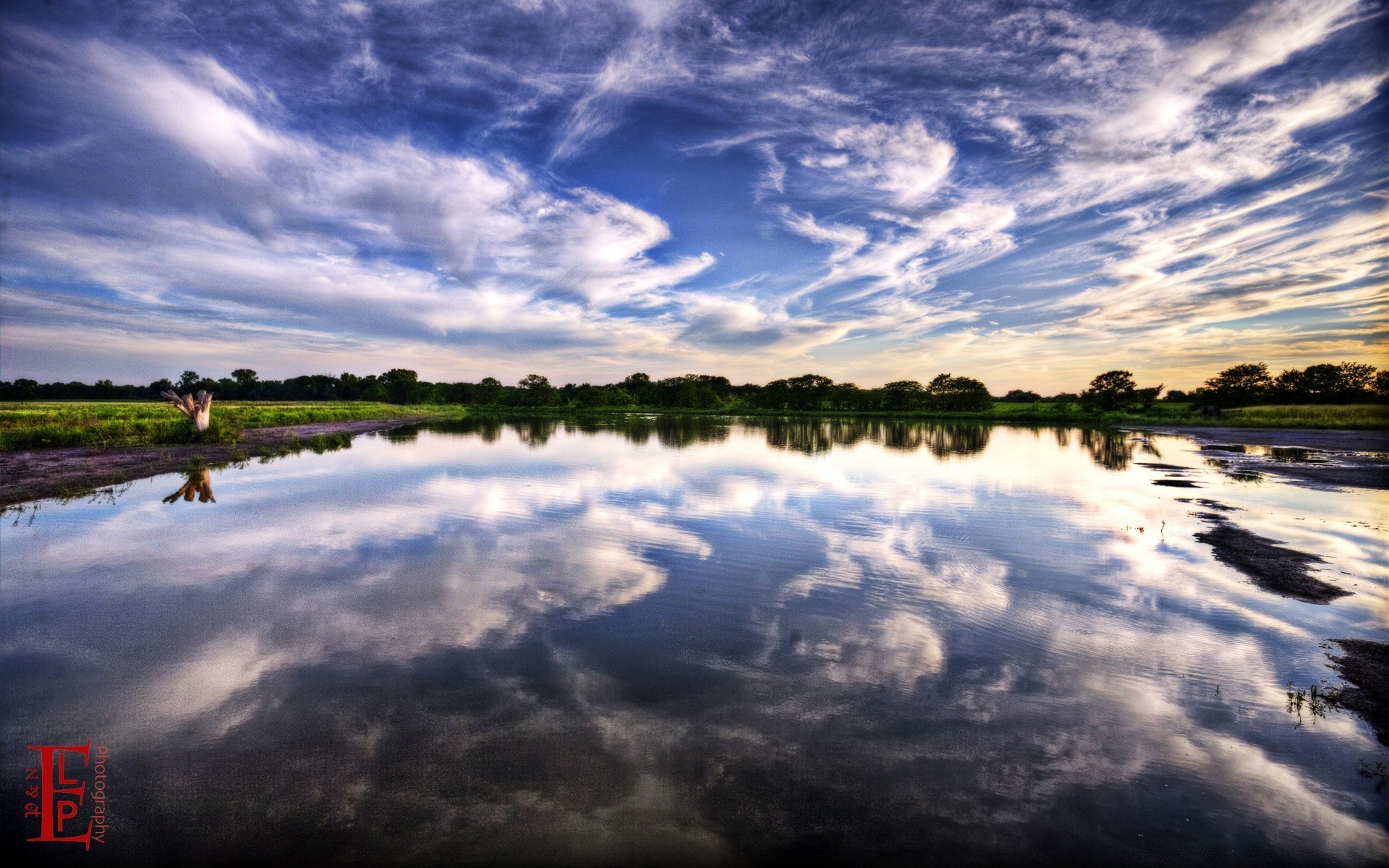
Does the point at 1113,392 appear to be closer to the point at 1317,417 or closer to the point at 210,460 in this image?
the point at 1317,417

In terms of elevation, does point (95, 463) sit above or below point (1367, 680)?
above

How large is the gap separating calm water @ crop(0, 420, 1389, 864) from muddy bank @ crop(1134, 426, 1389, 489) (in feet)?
43.1

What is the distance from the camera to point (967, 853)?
4.00 metres

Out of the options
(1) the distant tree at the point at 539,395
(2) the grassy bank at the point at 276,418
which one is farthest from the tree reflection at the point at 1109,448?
(1) the distant tree at the point at 539,395

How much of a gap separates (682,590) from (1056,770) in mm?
5818

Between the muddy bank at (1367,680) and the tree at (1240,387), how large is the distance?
328 ft

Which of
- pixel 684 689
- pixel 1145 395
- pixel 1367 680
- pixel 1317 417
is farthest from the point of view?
pixel 1145 395

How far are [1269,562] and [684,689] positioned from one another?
13.5 metres

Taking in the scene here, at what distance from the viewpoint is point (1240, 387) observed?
82812mm

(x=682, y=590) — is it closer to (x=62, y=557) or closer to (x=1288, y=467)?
(x=62, y=557)

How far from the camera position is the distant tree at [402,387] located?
15425 cm

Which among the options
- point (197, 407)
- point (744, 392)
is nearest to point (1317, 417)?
point (197, 407)

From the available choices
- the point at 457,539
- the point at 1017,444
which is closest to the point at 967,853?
the point at 457,539

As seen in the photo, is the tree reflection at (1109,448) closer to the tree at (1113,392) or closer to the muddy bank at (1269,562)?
the muddy bank at (1269,562)
